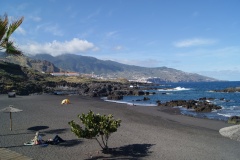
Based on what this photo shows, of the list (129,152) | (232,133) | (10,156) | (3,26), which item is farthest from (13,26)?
(232,133)

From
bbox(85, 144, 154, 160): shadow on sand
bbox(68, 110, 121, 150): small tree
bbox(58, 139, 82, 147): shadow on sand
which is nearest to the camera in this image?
bbox(68, 110, 121, 150): small tree

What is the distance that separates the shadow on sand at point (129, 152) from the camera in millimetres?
13081

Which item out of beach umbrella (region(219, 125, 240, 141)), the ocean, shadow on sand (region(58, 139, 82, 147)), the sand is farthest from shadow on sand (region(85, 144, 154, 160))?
the ocean

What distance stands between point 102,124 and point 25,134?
7979mm

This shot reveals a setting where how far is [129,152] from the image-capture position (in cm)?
1397

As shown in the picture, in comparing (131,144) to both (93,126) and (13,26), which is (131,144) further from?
(13,26)

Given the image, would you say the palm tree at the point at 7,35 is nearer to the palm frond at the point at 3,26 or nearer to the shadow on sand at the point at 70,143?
the palm frond at the point at 3,26

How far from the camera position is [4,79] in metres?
76.8

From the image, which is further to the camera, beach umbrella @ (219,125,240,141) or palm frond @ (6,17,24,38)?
beach umbrella @ (219,125,240,141)

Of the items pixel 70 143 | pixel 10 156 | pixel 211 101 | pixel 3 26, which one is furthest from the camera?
pixel 211 101

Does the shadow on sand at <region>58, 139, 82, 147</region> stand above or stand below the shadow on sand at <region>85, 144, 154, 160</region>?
above

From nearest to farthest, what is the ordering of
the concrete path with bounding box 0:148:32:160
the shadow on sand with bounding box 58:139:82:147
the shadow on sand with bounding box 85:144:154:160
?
the concrete path with bounding box 0:148:32:160 → the shadow on sand with bounding box 85:144:154:160 → the shadow on sand with bounding box 58:139:82:147

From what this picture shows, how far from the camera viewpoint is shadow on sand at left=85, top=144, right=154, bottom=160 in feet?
42.9

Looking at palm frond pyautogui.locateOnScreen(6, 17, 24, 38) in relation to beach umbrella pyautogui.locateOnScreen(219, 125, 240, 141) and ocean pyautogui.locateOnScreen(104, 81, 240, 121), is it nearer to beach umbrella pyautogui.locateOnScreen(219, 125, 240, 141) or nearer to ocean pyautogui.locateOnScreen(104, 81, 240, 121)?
beach umbrella pyautogui.locateOnScreen(219, 125, 240, 141)
